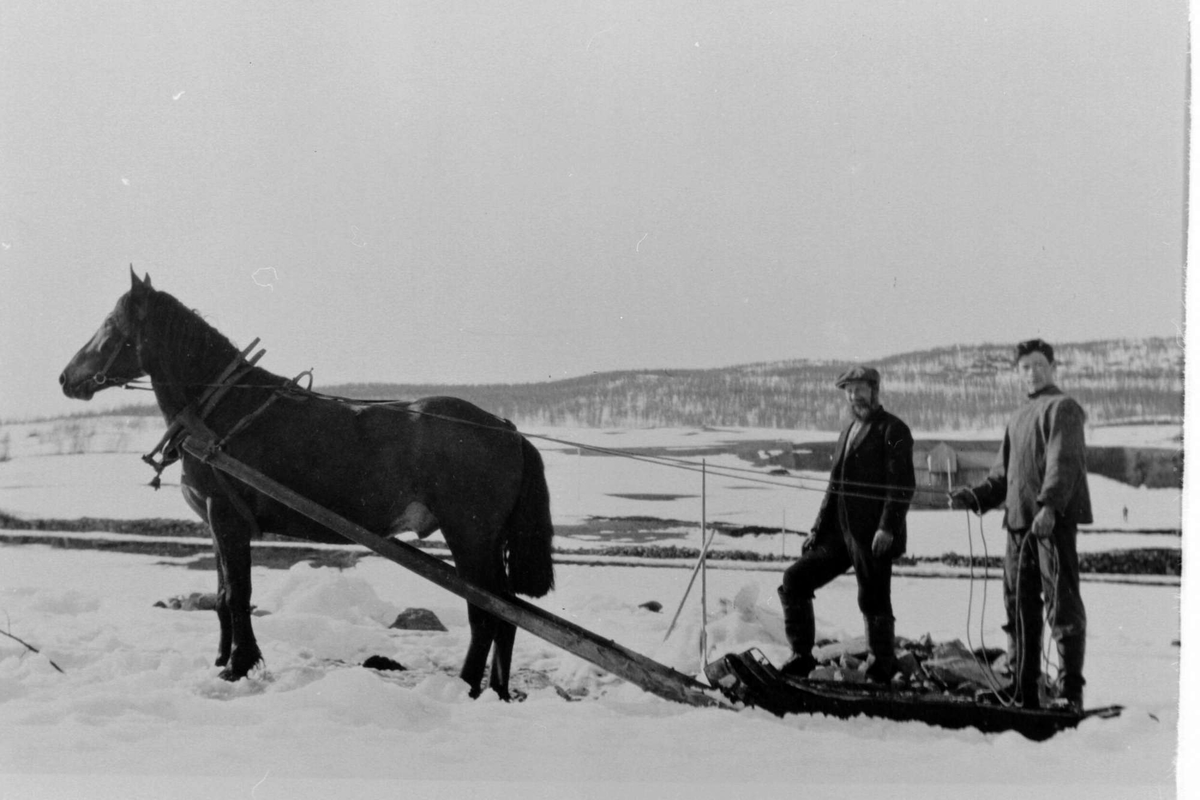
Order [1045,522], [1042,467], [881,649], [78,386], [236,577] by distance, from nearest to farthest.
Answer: [1045,522]
[1042,467]
[881,649]
[236,577]
[78,386]

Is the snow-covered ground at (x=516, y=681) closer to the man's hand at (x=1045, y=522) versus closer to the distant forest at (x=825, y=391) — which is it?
the distant forest at (x=825, y=391)

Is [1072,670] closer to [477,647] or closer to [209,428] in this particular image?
[477,647]

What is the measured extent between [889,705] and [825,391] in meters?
1.30

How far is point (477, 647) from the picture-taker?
13.4ft

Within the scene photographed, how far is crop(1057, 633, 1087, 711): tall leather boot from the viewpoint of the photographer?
376cm

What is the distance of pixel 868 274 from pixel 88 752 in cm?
384

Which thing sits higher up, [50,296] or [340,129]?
[340,129]

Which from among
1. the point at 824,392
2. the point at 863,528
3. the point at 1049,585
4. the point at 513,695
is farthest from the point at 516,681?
the point at 1049,585

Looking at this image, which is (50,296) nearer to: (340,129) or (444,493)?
(340,129)

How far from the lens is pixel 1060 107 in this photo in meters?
4.25

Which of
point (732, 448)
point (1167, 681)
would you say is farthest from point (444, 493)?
point (1167, 681)

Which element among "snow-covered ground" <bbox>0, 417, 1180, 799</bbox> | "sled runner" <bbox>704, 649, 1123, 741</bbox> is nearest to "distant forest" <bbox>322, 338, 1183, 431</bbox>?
"snow-covered ground" <bbox>0, 417, 1180, 799</bbox>

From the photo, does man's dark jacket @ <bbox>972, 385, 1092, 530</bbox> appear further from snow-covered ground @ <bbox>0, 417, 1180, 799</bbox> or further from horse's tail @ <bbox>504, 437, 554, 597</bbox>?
horse's tail @ <bbox>504, 437, 554, 597</bbox>

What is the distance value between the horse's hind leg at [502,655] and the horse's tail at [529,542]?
16 centimetres
